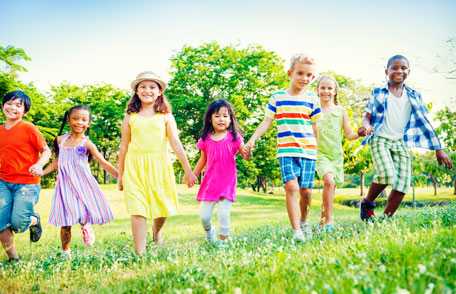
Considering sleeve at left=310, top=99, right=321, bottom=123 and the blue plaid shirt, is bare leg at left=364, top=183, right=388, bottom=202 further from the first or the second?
sleeve at left=310, top=99, right=321, bottom=123

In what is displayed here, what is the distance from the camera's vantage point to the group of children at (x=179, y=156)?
613 centimetres

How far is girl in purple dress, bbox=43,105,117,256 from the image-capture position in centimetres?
709

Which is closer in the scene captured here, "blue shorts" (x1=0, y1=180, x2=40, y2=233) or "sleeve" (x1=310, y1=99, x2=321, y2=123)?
"blue shorts" (x1=0, y1=180, x2=40, y2=233)

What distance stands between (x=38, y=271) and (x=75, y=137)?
274cm

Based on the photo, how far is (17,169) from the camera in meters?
6.75

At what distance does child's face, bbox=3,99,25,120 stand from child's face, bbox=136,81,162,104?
7.12 ft

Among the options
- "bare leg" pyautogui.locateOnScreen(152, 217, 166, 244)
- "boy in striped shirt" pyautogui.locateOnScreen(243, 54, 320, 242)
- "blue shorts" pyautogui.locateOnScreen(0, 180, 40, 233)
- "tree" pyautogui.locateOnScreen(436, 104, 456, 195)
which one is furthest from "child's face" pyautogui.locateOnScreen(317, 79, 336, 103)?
"tree" pyautogui.locateOnScreen(436, 104, 456, 195)

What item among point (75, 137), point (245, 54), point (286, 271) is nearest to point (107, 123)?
point (245, 54)

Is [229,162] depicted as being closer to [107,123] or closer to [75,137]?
[75,137]

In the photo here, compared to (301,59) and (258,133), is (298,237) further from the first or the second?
(301,59)

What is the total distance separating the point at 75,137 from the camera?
294 inches

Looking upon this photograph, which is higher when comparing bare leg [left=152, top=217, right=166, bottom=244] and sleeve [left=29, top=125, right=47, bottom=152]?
sleeve [left=29, top=125, right=47, bottom=152]

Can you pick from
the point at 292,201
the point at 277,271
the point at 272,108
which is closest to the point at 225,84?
the point at 272,108

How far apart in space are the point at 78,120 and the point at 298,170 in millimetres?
3644
